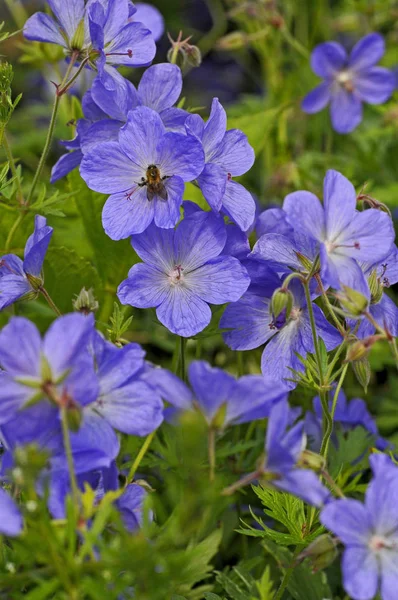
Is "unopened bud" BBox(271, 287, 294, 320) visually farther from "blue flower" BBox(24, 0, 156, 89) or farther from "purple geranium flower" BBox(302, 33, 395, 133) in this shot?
"purple geranium flower" BBox(302, 33, 395, 133)

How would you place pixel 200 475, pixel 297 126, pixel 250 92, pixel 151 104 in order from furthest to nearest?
pixel 250 92
pixel 297 126
pixel 151 104
pixel 200 475

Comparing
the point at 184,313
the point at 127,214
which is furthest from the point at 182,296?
the point at 127,214

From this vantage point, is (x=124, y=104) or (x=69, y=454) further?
(x=124, y=104)

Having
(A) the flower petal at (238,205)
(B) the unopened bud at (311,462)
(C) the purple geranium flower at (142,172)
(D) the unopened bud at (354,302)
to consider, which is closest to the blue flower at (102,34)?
(C) the purple geranium flower at (142,172)

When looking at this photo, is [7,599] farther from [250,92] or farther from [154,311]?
[250,92]

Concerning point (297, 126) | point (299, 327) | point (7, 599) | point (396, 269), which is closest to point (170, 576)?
point (7, 599)

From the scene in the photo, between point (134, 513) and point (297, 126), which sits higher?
point (134, 513)

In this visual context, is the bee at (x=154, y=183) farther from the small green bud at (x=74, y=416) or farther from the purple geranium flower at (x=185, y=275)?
the small green bud at (x=74, y=416)

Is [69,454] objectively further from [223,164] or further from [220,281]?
[223,164]
